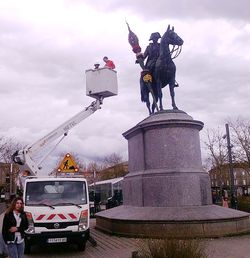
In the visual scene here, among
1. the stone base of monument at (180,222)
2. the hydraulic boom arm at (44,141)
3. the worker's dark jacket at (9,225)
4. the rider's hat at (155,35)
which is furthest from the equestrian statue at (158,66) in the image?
the worker's dark jacket at (9,225)

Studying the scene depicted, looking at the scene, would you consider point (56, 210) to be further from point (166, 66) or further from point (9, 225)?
point (166, 66)

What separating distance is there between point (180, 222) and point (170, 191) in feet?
5.45

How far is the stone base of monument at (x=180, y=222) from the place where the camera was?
12188 mm

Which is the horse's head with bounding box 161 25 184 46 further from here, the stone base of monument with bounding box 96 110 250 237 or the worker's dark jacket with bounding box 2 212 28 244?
the worker's dark jacket with bounding box 2 212 28 244

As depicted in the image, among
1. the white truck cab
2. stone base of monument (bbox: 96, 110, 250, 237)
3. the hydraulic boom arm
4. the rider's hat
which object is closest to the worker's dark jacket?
the white truck cab

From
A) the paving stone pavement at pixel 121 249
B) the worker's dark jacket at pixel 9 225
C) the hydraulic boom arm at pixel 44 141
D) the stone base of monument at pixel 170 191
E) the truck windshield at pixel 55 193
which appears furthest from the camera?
the hydraulic boom arm at pixel 44 141

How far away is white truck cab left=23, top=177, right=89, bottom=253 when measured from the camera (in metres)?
11.3

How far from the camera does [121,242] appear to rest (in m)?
12.2

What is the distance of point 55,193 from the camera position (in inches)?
475

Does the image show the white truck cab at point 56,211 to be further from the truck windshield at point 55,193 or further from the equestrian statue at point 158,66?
the equestrian statue at point 158,66

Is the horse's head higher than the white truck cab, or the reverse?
the horse's head

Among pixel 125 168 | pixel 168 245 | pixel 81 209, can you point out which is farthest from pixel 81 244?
pixel 125 168

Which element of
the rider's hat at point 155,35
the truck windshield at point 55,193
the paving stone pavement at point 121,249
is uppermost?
the rider's hat at point 155,35

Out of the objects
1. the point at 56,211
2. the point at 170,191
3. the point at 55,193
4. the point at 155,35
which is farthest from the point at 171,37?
the point at 56,211
